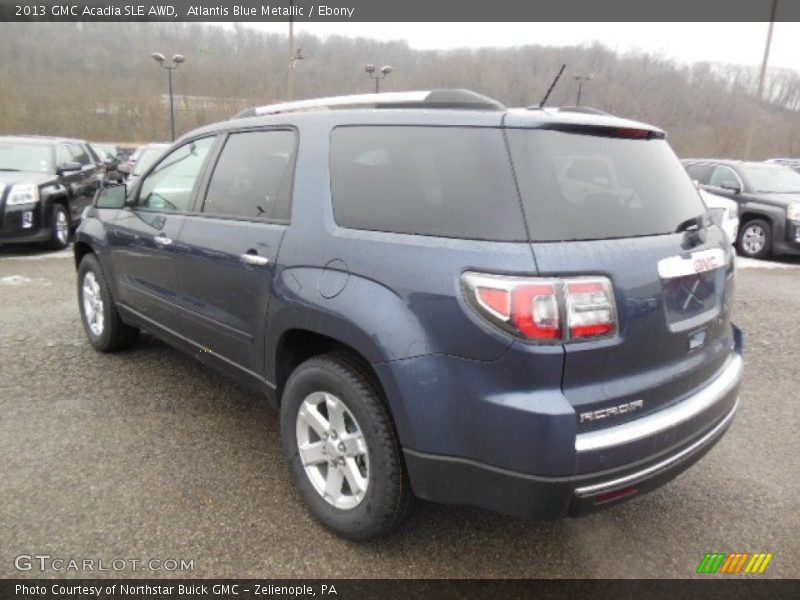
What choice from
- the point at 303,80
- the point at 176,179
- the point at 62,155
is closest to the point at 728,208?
the point at 176,179

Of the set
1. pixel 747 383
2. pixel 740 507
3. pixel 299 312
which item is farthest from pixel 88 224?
pixel 747 383

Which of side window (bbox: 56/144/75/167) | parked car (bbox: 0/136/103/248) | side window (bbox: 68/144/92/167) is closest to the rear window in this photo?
parked car (bbox: 0/136/103/248)

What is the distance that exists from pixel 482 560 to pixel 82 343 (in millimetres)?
3692

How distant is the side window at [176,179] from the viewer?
327 centimetres

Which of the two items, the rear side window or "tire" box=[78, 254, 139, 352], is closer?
the rear side window

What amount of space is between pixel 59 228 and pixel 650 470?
884 cm

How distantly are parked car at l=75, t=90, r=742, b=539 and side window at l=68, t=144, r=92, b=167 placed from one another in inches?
349

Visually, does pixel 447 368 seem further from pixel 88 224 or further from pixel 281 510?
pixel 88 224

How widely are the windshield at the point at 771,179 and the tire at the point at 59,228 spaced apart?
37.2ft

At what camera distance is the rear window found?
188cm

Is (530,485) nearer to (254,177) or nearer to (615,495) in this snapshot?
(615,495)

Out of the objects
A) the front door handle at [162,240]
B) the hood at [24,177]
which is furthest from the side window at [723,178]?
the hood at [24,177]

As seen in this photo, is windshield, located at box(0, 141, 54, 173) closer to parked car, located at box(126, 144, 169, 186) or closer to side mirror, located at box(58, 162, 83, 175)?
side mirror, located at box(58, 162, 83, 175)

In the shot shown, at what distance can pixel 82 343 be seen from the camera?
14.8 ft
